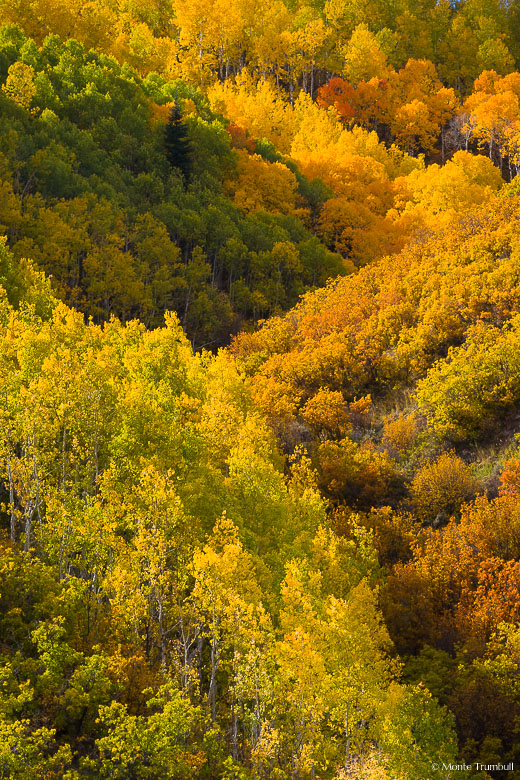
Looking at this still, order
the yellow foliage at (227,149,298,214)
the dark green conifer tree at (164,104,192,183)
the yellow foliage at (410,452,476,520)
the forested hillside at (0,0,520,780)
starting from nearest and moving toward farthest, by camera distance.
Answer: the forested hillside at (0,0,520,780) → the yellow foliage at (410,452,476,520) → the dark green conifer tree at (164,104,192,183) → the yellow foliage at (227,149,298,214)

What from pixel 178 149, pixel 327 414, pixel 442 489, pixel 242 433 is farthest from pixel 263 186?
pixel 242 433

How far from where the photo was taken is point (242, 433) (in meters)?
37.8

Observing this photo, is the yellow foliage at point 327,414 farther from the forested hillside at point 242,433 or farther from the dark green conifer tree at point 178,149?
the dark green conifer tree at point 178,149

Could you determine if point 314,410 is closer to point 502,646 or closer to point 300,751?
point 502,646

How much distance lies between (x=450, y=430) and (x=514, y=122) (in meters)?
80.9

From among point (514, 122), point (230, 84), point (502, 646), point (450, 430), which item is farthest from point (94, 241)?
point (514, 122)

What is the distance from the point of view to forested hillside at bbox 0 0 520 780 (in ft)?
81.4

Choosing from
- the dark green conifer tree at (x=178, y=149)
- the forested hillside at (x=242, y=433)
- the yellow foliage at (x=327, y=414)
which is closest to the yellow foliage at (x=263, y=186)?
the forested hillside at (x=242, y=433)

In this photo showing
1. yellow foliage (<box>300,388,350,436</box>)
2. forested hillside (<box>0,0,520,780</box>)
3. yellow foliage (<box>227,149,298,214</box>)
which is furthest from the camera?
yellow foliage (<box>227,149,298,214</box>)

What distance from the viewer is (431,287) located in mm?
64562

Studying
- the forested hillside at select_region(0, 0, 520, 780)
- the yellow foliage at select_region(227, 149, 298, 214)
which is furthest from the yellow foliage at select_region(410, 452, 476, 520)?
the yellow foliage at select_region(227, 149, 298, 214)

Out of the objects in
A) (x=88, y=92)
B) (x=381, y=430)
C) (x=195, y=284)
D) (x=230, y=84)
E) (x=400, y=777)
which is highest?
(x=230, y=84)

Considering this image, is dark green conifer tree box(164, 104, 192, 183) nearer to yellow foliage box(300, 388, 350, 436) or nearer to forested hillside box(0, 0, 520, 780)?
forested hillside box(0, 0, 520, 780)

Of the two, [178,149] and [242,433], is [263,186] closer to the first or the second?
[178,149]
